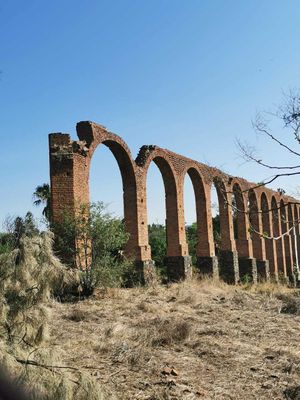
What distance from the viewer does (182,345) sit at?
7.48 meters

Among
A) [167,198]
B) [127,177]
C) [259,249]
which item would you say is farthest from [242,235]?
[127,177]

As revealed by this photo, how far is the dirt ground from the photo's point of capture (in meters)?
5.67

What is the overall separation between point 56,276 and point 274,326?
18.7ft

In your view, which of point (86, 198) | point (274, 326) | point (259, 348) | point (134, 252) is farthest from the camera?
point (134, 252)

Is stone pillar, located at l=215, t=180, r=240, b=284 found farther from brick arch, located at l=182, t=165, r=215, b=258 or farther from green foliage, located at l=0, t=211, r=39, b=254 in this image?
green foliage, located at l=0, t=211, r=39, b=254

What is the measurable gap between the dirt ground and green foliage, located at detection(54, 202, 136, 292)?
1.63 ft

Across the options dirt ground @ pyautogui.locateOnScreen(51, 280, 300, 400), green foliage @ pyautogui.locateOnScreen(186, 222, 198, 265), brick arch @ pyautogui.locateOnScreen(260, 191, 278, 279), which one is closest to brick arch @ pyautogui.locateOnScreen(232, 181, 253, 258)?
green foliage @ pyautogui.locateOnScreen(186, 222, 198, 265)

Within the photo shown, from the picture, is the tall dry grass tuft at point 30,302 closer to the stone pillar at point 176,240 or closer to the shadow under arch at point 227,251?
the stone pillar at point 176,240

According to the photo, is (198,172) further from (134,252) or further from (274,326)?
(274,326)

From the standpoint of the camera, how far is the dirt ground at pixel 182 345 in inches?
223

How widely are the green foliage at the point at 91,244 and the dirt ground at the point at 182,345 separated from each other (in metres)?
0.50

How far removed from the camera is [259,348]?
7.52 m

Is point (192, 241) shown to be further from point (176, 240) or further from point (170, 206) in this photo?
point (176, 240)

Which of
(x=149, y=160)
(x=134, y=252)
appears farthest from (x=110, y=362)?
(x=149, y=160)
